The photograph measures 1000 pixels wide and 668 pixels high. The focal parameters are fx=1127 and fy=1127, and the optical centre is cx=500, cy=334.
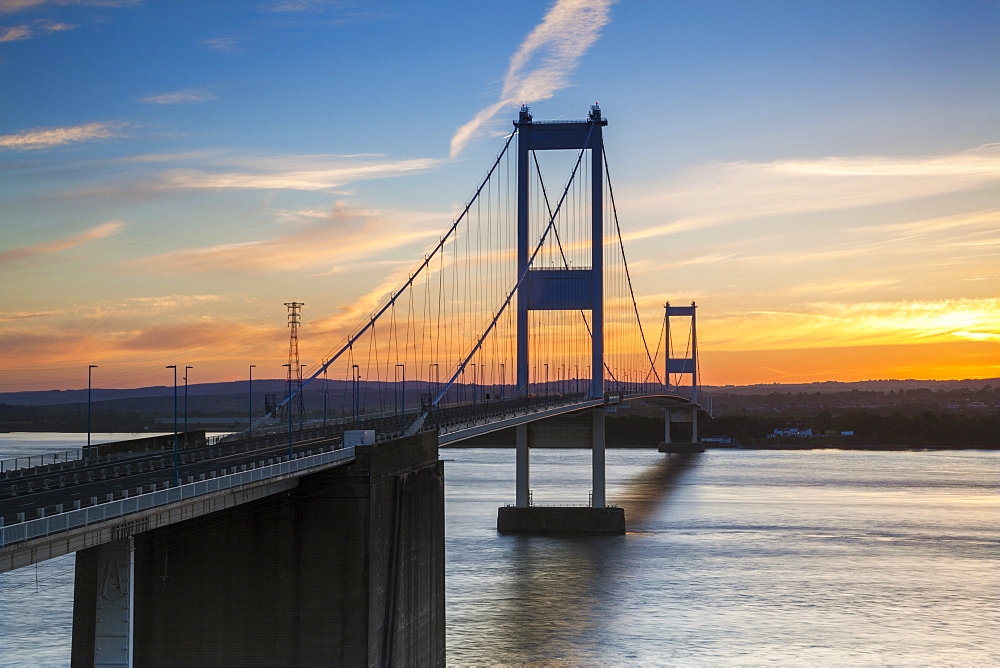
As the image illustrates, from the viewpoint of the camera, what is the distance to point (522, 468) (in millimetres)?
50562

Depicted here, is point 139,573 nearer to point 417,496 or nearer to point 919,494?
point 417,496

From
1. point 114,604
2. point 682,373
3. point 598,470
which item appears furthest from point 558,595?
point 682,373

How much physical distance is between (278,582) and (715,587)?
68.3ft

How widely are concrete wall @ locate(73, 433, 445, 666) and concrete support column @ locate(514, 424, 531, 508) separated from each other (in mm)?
28368

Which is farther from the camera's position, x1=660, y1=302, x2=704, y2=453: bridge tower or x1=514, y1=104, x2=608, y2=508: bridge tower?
x1=660, y1=302, x2=704, y2=453: bridge tower

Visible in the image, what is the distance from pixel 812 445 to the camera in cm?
15500

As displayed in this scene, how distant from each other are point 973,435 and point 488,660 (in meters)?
142

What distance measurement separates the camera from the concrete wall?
2080 cm

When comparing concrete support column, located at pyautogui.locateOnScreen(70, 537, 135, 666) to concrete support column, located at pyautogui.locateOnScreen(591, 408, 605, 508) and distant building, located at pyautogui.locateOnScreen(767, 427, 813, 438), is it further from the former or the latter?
distant building, located at pyautogui.locateOnScreen(767, 427, 813, 438)

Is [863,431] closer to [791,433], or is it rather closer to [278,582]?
[791,433]

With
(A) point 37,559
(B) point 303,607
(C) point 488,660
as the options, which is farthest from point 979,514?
(A) point 37,559

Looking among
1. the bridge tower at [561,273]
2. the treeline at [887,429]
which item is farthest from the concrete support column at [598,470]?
the treeline at [887,429]

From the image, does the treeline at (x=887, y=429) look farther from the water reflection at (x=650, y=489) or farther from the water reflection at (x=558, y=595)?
the water reflection at (x=558, y=595)

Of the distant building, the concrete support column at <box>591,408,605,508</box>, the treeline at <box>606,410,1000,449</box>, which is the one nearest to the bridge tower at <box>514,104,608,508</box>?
the concrete support column at <box>591,408,605,508</box>
